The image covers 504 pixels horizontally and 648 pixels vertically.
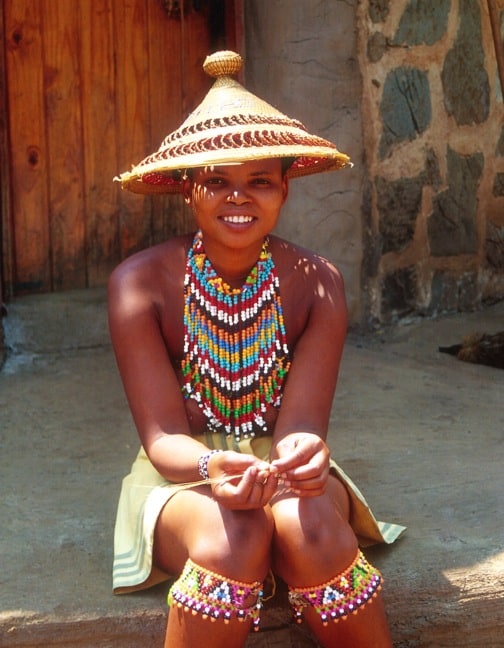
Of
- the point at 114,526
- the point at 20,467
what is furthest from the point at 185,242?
the point at 20,467

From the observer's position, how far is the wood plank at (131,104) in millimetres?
4594

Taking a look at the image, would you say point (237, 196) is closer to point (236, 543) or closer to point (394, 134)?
point (236, 543)

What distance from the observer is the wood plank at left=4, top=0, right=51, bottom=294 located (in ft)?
14.6

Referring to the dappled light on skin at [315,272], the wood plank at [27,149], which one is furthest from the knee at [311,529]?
the wood plank at [27,149]

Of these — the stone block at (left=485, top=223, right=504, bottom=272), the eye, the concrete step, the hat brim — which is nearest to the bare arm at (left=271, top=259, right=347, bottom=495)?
the hat brim

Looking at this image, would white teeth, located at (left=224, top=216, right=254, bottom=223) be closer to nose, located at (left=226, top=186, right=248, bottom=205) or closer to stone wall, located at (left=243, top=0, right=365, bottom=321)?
nose, located at (left=226, top=186, right=248, bottom=205)

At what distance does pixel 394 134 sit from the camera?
4.52 meters

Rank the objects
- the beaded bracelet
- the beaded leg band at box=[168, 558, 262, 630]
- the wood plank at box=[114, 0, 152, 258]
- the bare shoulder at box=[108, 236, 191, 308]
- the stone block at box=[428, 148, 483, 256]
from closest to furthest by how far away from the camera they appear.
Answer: the beaded leg band at box=[168, 558, 262, 630] → the beaded bracelet → the bare shoulder at box=[108, 236, 191, 308] → the wood plank at box=[114, 0, 152, 258] → the stone block at box=[428, 148, 483, 256]

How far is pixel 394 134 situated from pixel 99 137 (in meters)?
1.27

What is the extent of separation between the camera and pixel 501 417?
11.8ft

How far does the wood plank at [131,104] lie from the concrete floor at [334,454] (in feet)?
1.27

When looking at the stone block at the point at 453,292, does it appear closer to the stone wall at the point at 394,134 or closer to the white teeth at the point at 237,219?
the stone wall at the point at 394,134

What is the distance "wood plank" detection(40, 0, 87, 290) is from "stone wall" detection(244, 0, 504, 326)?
0.76m

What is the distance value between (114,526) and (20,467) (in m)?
0.56
